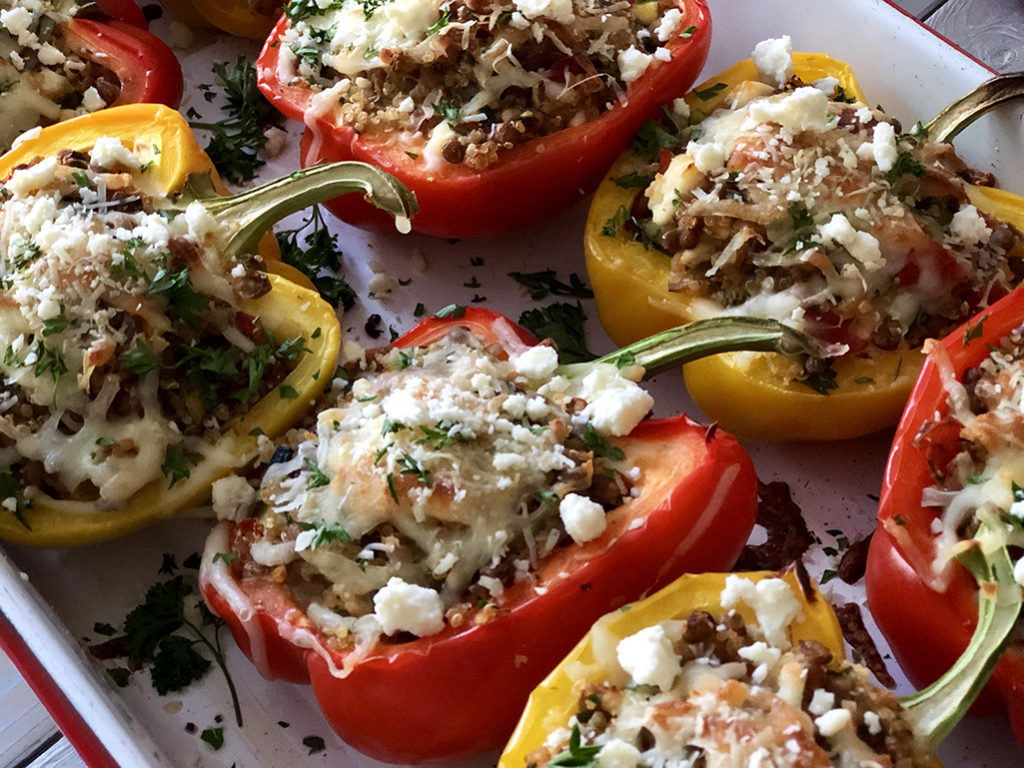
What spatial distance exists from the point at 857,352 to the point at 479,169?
82cm

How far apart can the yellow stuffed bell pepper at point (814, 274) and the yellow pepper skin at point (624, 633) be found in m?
0.52

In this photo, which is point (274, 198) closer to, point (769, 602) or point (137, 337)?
point (137, 337)

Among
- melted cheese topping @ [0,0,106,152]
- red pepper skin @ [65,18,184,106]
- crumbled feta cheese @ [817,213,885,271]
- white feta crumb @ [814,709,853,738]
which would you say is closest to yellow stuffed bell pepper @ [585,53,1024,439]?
crumbled feta cheese @ [817,213,885,271]

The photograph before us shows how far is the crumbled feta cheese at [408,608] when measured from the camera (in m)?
1.68

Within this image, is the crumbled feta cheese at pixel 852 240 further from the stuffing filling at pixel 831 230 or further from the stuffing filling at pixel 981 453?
the stuffing filling at pixel 981 453

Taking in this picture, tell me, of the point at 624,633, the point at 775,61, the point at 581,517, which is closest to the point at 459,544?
the point at 581,517

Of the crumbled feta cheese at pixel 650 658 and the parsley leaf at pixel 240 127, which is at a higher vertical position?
the parsley leaf at pixel 240 127

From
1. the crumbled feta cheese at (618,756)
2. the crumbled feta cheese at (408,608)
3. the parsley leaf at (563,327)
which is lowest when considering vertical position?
the parsley leaf at (563,327)

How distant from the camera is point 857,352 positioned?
2076 millimetres

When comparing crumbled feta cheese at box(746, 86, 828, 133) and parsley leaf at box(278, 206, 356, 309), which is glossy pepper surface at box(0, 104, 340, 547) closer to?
parsley leaf at box(278, 206, 356, 309)

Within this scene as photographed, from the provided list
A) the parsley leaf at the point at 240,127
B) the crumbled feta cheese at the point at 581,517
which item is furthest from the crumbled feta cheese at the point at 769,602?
the parsley leaf at the point at 240,127

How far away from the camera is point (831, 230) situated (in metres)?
2.01

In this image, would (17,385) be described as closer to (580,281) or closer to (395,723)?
(395,723)

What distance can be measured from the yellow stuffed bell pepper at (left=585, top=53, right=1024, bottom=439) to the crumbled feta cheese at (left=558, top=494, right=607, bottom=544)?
0.52 meters
